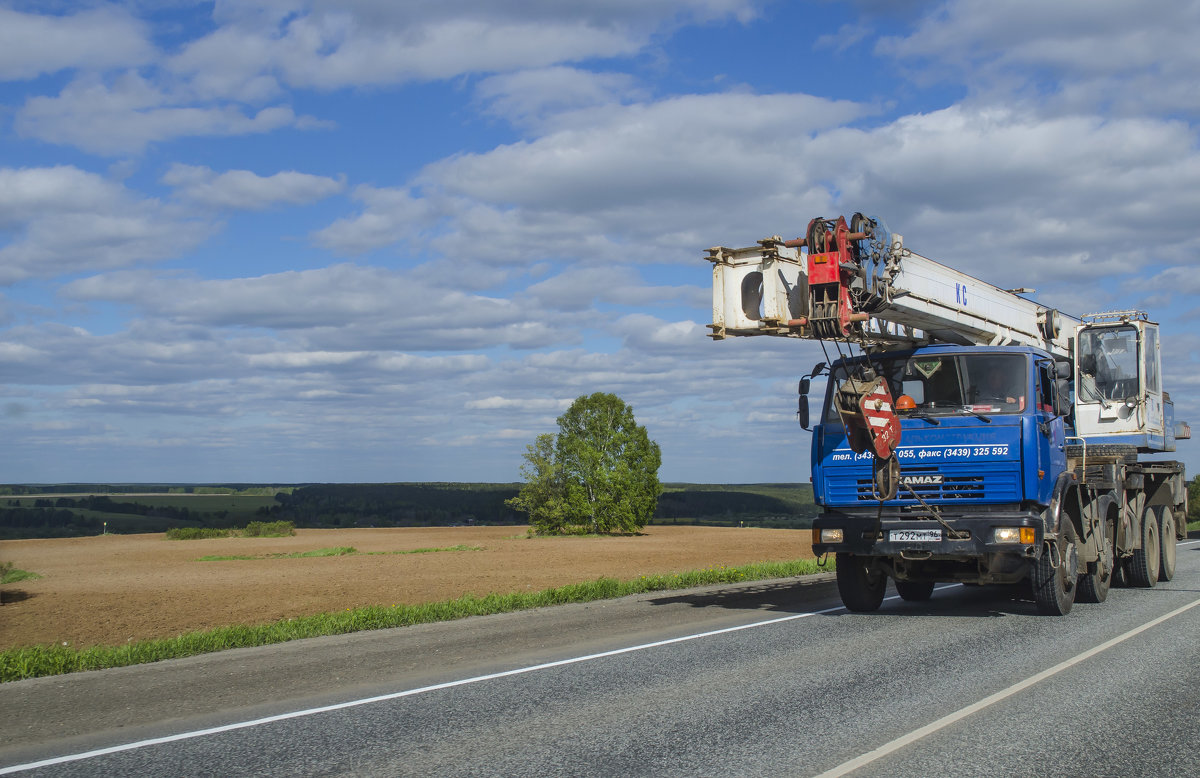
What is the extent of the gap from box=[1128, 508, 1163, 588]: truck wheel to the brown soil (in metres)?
11.1

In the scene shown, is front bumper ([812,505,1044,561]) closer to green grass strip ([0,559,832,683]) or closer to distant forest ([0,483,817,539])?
green grass strip ([0,559,832,683])

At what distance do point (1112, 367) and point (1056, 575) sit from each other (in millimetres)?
6502

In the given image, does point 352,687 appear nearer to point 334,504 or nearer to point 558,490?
point 558,490

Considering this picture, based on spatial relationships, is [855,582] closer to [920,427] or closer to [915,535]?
[915,535]

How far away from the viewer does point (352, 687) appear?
→ 8.27 meters

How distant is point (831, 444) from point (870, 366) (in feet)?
3.51

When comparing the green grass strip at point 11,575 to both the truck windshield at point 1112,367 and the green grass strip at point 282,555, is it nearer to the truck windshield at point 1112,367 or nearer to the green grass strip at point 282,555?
the green grass strip at point 282,555

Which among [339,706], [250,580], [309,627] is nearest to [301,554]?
[250,580]

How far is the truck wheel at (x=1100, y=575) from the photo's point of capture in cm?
1339

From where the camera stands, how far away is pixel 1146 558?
16.0 meters

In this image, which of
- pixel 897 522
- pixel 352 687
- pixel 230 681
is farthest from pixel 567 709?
pixel 897 522

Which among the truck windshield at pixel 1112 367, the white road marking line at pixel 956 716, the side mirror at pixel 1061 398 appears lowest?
the white road marking line at pixel 956 716

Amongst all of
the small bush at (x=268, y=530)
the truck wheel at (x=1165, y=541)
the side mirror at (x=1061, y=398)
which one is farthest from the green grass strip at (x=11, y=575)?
the small bush at (x=268, y=530)

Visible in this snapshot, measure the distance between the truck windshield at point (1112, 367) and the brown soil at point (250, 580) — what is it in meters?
11.2
